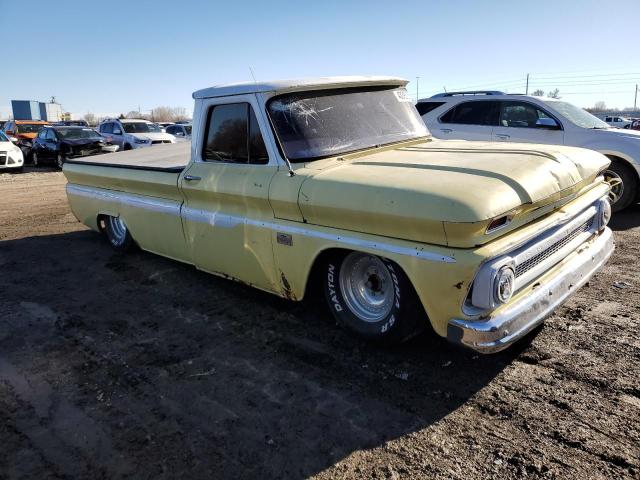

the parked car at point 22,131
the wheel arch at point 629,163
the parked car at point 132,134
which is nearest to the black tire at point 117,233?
the wheel arch at point 629,163

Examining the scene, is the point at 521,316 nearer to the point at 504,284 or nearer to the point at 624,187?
the point at 504,284

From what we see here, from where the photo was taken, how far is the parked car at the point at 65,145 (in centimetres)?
1675

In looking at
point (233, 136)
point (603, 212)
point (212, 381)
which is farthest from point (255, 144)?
point (603, 212)

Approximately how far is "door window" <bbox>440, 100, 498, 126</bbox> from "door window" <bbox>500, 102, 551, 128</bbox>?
16 cm

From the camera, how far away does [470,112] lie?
27.8 feet

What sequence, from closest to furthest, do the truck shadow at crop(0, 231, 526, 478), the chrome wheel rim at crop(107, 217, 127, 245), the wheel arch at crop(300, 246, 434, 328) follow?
the truck shadow at crop(0, 231, 526, 478) → the wheel arch at crop(300, 246, 434, 328) → the chrome wheel rim at crop(107, 217, 127, 245)

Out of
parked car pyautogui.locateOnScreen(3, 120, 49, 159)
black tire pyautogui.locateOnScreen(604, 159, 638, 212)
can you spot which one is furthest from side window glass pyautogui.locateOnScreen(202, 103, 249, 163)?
parked car pyautogui.locateOnScreen(3, 120, 49, 159)

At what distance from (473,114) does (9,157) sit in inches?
594

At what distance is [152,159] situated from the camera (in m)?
5.54

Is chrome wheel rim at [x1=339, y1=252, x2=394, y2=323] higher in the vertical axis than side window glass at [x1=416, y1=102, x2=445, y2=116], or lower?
lower

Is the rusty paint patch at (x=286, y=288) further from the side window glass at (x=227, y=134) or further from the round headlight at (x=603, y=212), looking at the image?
the round headlight at (x=603, y=212)

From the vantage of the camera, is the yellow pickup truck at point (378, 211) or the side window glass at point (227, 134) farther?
the side window glass at point (227, 134)

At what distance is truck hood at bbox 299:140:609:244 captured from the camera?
265 centimetres

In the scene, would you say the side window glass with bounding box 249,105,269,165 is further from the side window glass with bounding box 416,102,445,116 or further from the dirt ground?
the side window glass with bounding box 416,102,445,116
